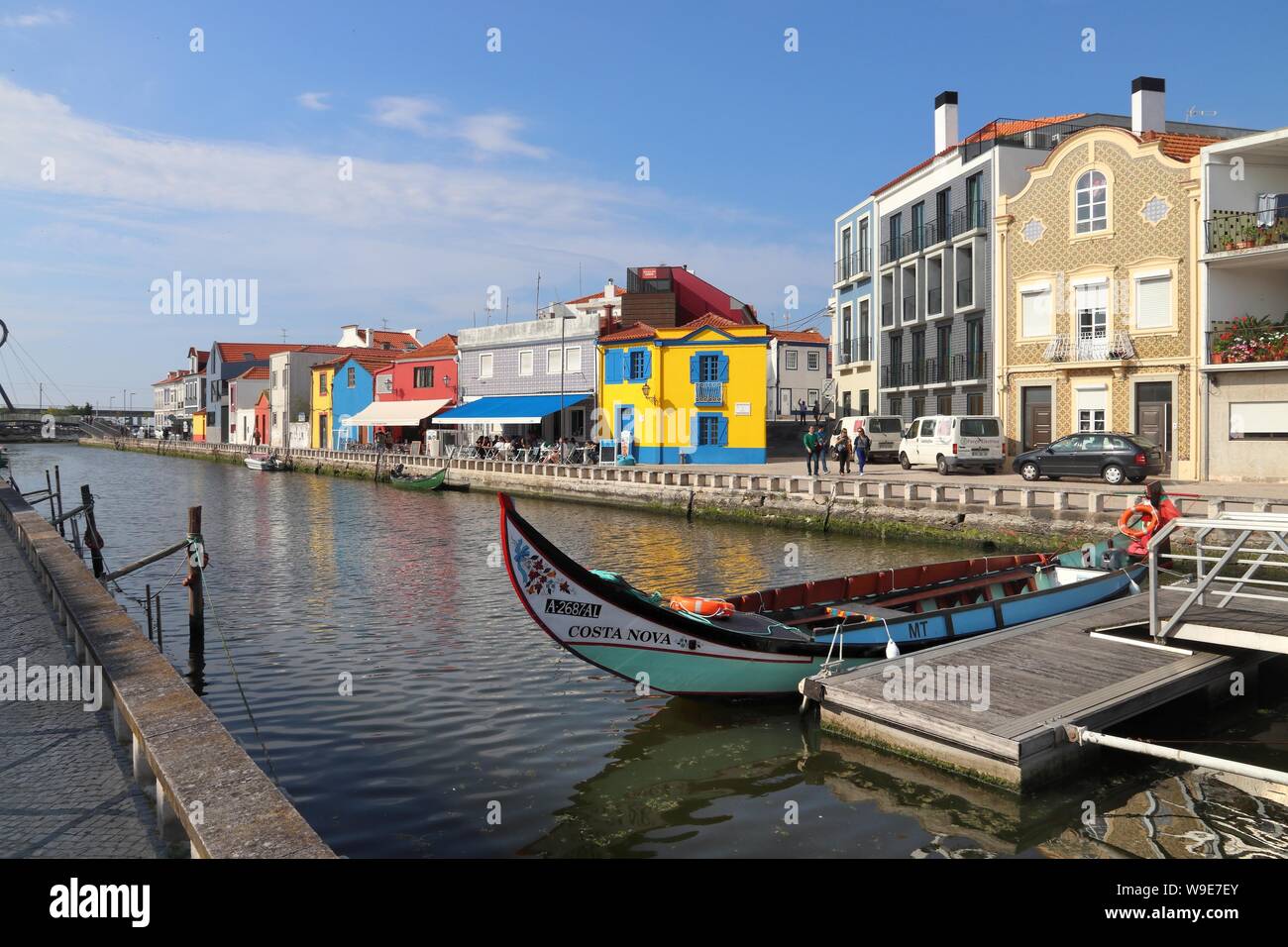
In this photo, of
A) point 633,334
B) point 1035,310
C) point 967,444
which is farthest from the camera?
point 633,334

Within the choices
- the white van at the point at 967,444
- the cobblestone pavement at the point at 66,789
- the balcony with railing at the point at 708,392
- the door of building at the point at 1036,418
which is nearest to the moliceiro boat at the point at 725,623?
the cobblestone pavement at the point at 66,789

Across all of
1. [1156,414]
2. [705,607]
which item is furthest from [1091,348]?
[705,607]

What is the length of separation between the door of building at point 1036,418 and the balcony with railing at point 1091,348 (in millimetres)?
1368

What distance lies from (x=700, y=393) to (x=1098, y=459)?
20.7 metres

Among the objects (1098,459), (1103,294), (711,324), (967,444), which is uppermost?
(711,324)

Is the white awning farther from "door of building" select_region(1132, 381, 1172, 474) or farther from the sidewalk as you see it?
"door of building" select_region(1132, 381, 1172, 474)

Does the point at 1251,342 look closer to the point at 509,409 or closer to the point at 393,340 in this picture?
the point at 509,409

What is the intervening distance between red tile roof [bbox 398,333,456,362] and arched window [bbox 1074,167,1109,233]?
37524mm

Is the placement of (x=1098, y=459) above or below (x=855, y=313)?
below

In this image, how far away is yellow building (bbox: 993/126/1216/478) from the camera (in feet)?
98.4

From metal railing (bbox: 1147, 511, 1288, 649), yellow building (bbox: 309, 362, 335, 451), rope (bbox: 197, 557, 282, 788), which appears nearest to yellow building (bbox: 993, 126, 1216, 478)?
metal railing (bbox: 1147, 511, 1288, 649)

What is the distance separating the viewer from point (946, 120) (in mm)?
44250

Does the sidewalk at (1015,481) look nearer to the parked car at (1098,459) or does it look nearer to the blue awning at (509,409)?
the parked car at (1098,459)
